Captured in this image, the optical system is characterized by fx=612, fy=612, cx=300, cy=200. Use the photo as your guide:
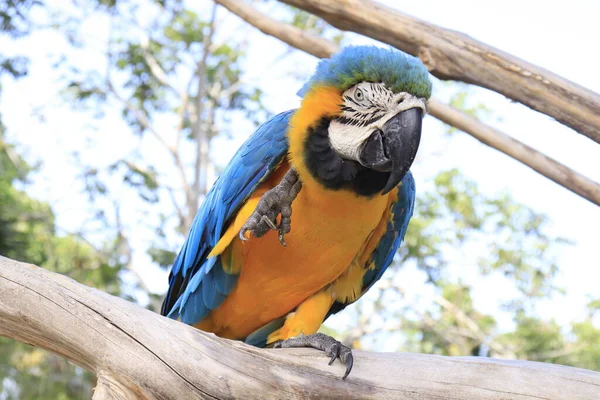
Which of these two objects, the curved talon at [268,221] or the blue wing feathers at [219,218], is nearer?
the curved talon at [268,221]

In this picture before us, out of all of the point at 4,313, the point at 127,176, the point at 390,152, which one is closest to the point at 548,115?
the point at 390,152

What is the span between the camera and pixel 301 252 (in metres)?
2.59

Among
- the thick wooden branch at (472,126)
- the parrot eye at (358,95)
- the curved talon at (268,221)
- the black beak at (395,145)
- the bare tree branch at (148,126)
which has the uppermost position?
the parrot eye at (358,95)

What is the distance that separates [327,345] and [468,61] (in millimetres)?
1551

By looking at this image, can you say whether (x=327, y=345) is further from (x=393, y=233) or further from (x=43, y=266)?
(x=43, y=266)

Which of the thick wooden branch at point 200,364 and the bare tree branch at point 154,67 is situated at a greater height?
the thick wooden branch at point 200,364

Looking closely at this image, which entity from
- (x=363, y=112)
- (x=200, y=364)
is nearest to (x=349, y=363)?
(x=200, y=364)

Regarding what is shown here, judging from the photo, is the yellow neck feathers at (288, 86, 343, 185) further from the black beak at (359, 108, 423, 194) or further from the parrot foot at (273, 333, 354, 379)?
the parrot foot at (273, 333, 354, 379)

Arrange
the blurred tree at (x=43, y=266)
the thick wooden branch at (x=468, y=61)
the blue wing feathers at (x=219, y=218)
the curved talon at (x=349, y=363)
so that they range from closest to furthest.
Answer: the curved talon at (x=349, y=363), the blue wing feathers at (x=219, y=218), the thick wooden branch at (x=468, y=61), the blurred tree at (x=43, y=266)

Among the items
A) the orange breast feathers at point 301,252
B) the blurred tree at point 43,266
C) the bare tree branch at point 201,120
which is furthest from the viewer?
the bare tree branch at point 201,120

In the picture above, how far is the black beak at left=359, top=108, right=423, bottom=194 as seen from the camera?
2.10 meters

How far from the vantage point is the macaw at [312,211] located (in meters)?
2.17

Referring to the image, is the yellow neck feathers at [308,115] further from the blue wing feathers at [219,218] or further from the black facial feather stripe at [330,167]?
the blue wing feathers at [219,218]

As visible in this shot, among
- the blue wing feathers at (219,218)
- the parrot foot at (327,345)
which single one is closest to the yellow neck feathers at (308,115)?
the blue wing feathers at (219,218)
